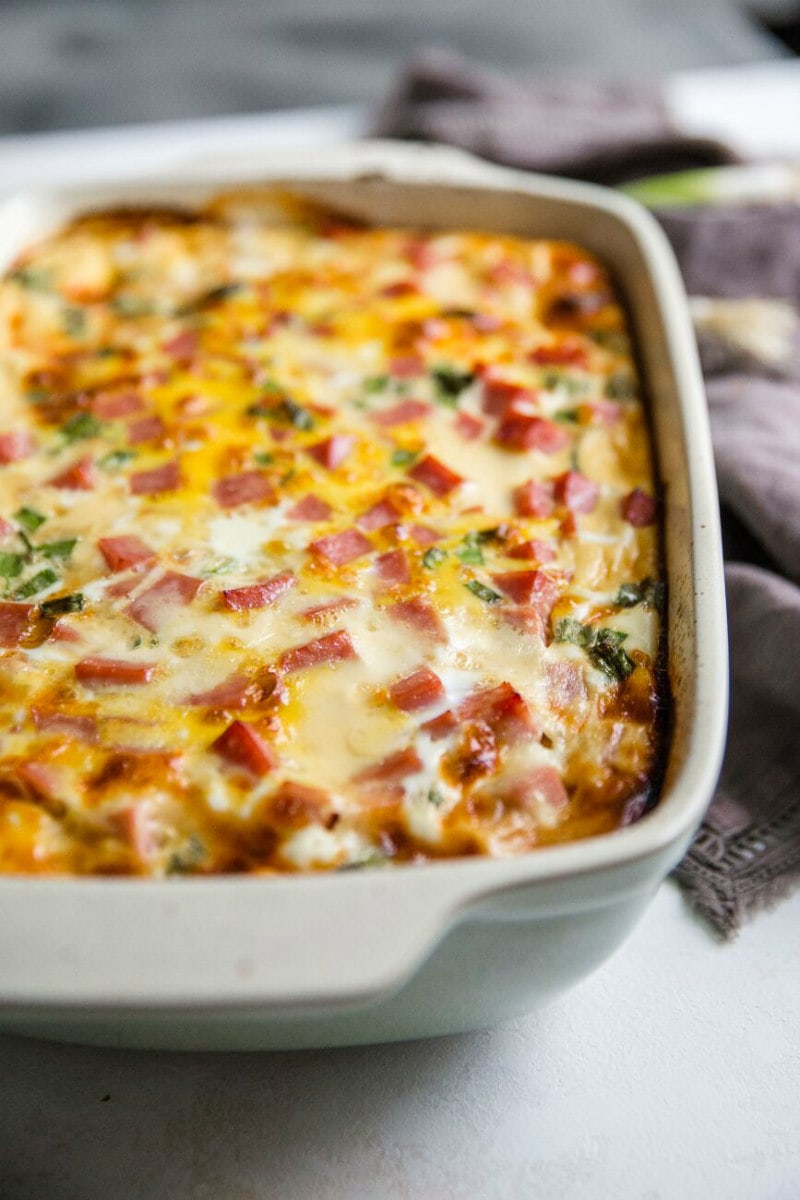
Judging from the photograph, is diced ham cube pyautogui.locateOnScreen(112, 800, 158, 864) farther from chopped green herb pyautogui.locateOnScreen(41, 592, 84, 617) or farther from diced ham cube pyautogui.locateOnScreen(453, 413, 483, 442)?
diced ham cube pyautogui.locateOnScreen(453, 413, 483, 442)

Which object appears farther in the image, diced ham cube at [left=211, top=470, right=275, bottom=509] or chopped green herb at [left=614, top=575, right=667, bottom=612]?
diced ham cube at [left=211, top=470, right=275, bottom=509]

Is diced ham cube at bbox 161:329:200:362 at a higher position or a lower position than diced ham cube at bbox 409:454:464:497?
lower

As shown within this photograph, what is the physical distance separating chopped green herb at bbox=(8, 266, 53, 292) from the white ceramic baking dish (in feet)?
4.82

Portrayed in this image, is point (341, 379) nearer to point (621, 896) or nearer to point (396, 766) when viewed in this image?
point (396, 766)

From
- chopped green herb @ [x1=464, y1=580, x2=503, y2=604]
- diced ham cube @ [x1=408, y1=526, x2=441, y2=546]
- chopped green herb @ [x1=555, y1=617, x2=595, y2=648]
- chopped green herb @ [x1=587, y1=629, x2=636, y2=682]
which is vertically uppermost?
chopped green herb @ [x1=464, y1=580, x2=503, y2=604]

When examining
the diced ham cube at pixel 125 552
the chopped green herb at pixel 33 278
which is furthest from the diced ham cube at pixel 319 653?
the chopped green herb at pixel 33 278

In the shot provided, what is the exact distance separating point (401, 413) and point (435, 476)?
0.68ft

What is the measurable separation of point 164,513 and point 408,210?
1.12 m

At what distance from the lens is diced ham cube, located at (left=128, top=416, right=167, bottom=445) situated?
210 cm

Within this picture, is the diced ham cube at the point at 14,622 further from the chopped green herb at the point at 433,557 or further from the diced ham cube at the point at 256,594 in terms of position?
the chopped green herb at the point at 433,557

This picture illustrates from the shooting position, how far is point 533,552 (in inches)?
74.0

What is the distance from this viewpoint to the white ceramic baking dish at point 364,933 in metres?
1.19

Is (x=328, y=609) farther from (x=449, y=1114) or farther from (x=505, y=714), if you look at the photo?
(x=449, y=1114)

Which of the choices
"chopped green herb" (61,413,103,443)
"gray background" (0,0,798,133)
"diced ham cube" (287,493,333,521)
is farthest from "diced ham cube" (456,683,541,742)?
"gray background" (0,0,798,133)
